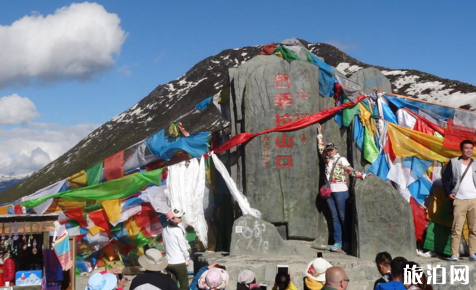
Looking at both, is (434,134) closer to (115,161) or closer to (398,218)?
(398,218)

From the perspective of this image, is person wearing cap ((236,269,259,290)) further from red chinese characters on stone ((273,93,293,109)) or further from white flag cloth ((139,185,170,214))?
white flag cloth ((139,185,170,214))

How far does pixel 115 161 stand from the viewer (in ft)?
44.2

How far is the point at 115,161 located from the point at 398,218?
6.79 metres

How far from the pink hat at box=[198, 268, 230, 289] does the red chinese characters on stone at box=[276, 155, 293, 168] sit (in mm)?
4942

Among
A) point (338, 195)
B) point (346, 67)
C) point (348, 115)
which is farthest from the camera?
point (346, 67)

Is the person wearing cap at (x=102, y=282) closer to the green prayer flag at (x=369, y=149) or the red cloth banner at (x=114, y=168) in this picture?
the green prayer flag at (x=369, y=149)

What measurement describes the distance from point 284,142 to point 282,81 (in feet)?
3.82

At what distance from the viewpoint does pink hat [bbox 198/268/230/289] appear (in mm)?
5867

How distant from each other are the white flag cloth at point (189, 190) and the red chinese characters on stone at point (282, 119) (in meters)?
2.10

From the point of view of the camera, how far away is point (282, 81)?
10969mm

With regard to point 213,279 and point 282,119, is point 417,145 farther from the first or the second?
point 213,279

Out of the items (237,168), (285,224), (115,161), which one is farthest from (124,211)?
(285,224)

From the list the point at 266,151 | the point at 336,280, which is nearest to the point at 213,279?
the point at 336,280

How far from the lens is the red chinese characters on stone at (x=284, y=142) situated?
10812 millimetres
